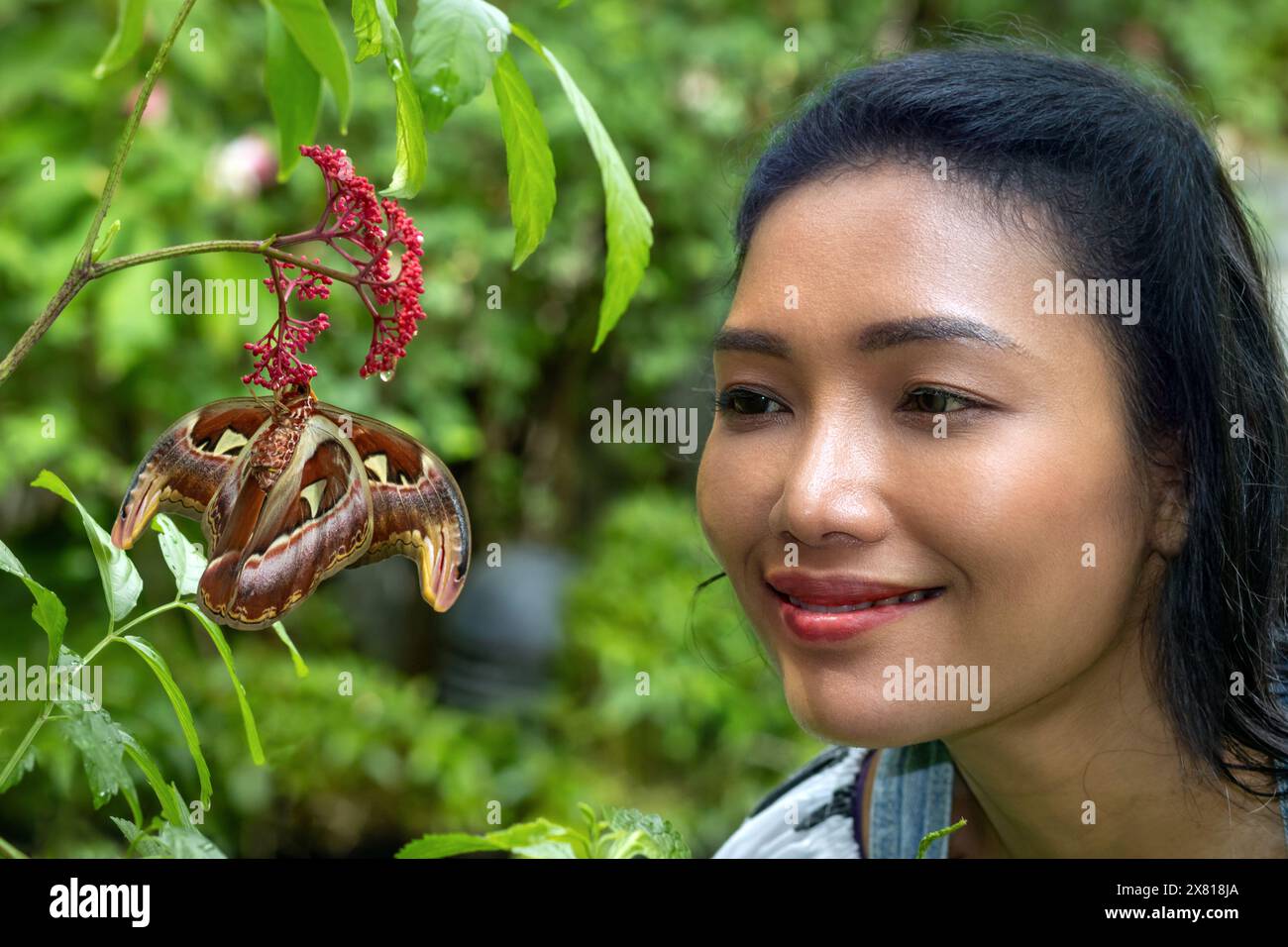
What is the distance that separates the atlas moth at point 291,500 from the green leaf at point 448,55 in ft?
0.49

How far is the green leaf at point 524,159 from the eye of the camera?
2.05 ft

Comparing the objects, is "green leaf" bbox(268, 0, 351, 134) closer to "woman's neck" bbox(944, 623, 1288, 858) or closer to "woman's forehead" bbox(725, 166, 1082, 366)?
"woman's forehead" bbox(725, 166, 1082, 366)

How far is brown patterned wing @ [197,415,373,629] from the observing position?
0.57 m

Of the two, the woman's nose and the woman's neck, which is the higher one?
the woman's nose

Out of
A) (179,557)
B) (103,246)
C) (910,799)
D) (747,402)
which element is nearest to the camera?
(103,246)

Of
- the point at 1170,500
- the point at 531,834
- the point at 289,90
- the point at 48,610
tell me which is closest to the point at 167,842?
the point at 48,610

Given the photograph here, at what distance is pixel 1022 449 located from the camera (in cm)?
78

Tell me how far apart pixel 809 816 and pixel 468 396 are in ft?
6.96

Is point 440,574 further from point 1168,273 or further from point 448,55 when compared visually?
point 1168,273

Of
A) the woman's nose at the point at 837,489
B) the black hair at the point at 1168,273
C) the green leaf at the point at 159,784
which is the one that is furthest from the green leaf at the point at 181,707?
the black hair at the point at 1168,273

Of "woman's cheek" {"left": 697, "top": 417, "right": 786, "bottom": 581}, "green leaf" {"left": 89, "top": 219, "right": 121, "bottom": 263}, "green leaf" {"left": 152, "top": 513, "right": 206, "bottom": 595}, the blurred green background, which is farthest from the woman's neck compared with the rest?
the blurred green background

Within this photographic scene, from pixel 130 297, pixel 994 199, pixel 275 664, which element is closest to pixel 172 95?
pixel 130 297

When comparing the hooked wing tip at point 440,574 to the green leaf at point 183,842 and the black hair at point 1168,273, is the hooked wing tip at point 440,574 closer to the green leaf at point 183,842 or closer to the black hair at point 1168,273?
the green leaf at point 183,842
